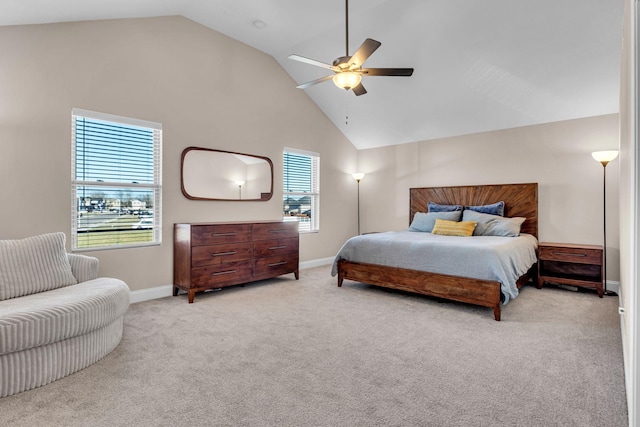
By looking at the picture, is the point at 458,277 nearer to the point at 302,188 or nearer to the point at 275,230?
the point at 275,230

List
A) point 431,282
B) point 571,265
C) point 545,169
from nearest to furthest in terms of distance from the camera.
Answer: point 431,282
point 571,265
point 545,169

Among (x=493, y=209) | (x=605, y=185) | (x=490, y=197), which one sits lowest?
(x=493, y=209)

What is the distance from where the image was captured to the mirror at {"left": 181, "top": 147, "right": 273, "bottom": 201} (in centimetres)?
428

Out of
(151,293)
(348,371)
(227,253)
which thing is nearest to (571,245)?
(348,371)

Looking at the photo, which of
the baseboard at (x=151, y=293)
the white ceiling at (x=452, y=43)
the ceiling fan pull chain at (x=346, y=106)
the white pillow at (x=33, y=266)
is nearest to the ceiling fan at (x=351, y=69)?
the white ceiling at (x=452, y=43)

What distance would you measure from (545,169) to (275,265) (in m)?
3.97

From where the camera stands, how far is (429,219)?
512 cm

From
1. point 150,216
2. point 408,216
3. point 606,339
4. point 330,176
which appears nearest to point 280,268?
point 150,216

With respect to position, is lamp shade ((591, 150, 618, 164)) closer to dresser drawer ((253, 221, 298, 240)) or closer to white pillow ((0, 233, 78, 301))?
dresser drawer ((253, 221, 298, 240))

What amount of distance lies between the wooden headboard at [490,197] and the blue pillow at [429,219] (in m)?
0.45

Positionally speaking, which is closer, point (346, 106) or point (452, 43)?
point (452, 43)

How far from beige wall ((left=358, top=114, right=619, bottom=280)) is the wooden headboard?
9 cm

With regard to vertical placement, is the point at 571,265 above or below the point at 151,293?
above

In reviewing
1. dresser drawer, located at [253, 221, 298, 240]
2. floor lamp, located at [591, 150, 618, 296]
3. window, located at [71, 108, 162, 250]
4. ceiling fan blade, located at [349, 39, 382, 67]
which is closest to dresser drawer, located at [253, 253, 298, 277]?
dresser drawer, located at [253, 221, 298, 240]
